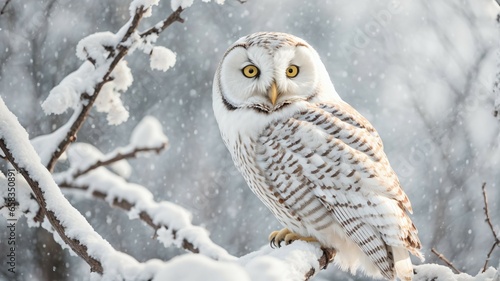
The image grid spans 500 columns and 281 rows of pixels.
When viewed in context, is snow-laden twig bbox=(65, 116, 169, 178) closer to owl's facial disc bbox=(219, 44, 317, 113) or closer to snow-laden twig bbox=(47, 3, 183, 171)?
snow-laden twig bbox=(47, 3, 183, 171)

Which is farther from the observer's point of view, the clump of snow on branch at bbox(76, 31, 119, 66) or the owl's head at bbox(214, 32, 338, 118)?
the clump of snow on branch at bbox(76, 31, 119, 66)

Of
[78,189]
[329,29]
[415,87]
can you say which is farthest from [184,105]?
[78,189]

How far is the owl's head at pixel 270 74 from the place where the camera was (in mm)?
1294

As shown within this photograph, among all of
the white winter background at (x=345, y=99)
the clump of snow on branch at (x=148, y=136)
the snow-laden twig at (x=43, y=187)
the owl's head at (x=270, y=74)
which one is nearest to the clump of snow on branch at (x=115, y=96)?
the clump of snow on branch at (x=148, y=136)

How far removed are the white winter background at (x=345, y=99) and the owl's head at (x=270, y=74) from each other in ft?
5.74

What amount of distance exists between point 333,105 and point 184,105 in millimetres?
2650

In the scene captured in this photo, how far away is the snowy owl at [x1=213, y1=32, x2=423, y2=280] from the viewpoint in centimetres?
124

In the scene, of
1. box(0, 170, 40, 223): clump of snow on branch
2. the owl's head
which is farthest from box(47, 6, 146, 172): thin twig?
the owl's head

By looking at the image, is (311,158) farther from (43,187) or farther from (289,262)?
(43,187)

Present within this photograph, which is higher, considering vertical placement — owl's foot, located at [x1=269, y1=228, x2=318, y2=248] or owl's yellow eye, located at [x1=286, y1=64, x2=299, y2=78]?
owl's yellow eye, located at [x1=286, y1=64, x2=299, y2=78]

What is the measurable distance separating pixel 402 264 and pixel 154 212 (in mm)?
557

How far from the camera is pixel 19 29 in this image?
261cm

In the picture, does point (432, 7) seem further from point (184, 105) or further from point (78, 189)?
point (78, 189)

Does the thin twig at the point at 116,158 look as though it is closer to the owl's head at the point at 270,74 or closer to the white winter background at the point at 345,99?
the owl's head at the point at 270,74
